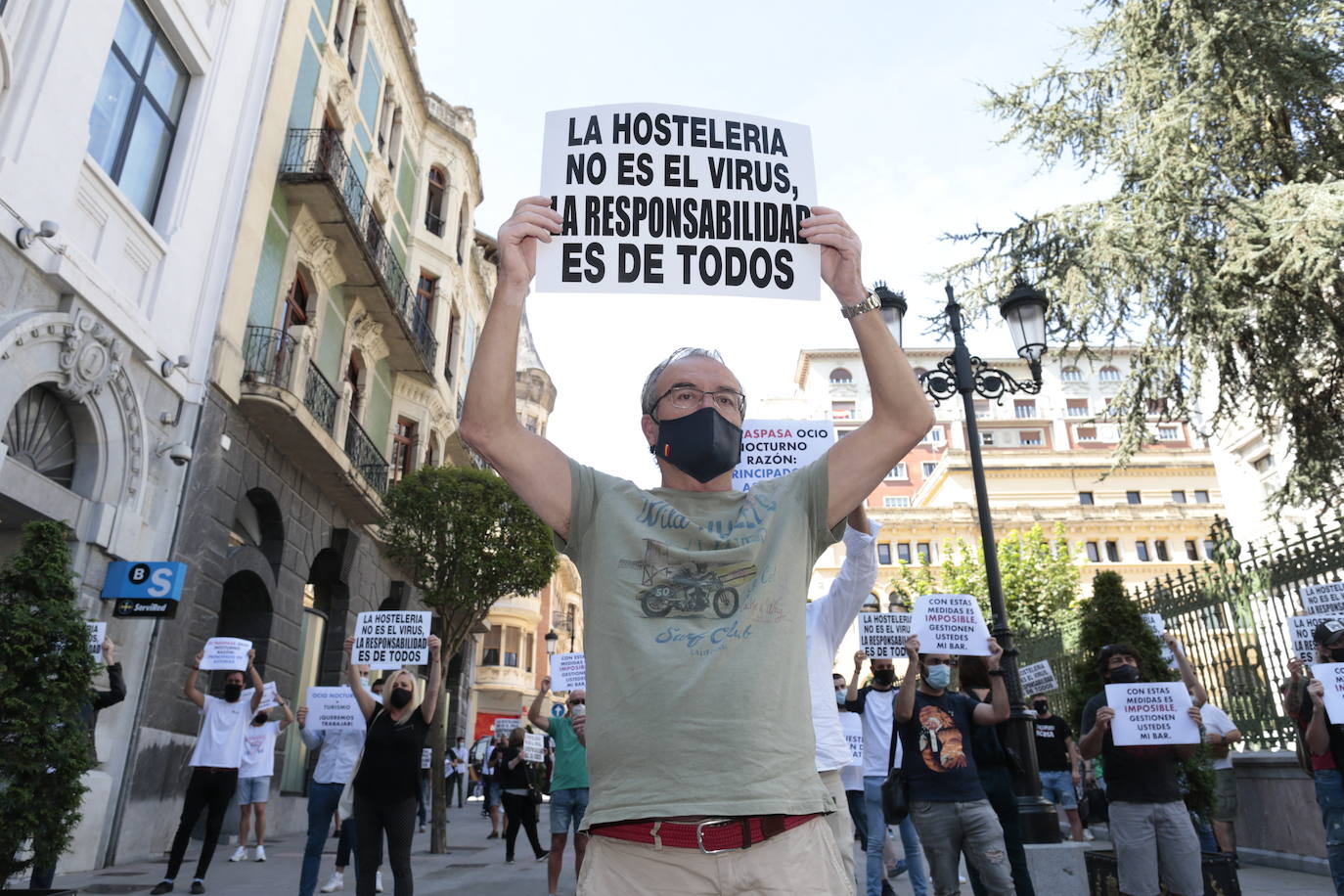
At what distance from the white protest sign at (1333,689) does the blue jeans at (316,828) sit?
672cm

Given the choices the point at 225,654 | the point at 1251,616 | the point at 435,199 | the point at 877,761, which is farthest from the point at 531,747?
the point at 435,199

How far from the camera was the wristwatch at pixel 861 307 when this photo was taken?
2484 mm

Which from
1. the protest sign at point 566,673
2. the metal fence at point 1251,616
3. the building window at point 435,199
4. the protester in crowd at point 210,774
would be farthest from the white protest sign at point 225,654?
the building window at point 435,199

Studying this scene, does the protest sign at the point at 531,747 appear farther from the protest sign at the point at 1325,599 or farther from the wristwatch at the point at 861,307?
the wristwatch at the point at 861,307

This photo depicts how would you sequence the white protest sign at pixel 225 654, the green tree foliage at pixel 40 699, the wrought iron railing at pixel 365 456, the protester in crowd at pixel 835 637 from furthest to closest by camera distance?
the wrought iron railing at pixel 365 456 < the white protest sign at pixel 225 654 < the green tree foliage at pixel 40 699 < the protester in crowd at pixel 835 637

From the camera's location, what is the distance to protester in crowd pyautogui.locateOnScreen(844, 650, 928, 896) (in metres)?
7.79

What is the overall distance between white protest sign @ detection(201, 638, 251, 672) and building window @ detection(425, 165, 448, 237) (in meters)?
16.0

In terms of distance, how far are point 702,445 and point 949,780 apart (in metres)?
4.37

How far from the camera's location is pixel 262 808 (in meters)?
11.0

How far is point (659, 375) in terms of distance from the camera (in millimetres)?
2471

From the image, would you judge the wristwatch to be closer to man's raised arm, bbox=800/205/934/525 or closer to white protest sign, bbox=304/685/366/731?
man's raised arm, bbox=800/205/934/525

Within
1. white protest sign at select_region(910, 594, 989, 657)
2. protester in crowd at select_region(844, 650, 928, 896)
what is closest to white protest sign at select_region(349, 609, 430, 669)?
protester in crowd at select_region(844, 650, 928, 896)

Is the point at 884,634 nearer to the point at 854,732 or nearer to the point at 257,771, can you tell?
the point at 854,732

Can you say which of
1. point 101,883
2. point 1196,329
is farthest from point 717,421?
point 1196,329
